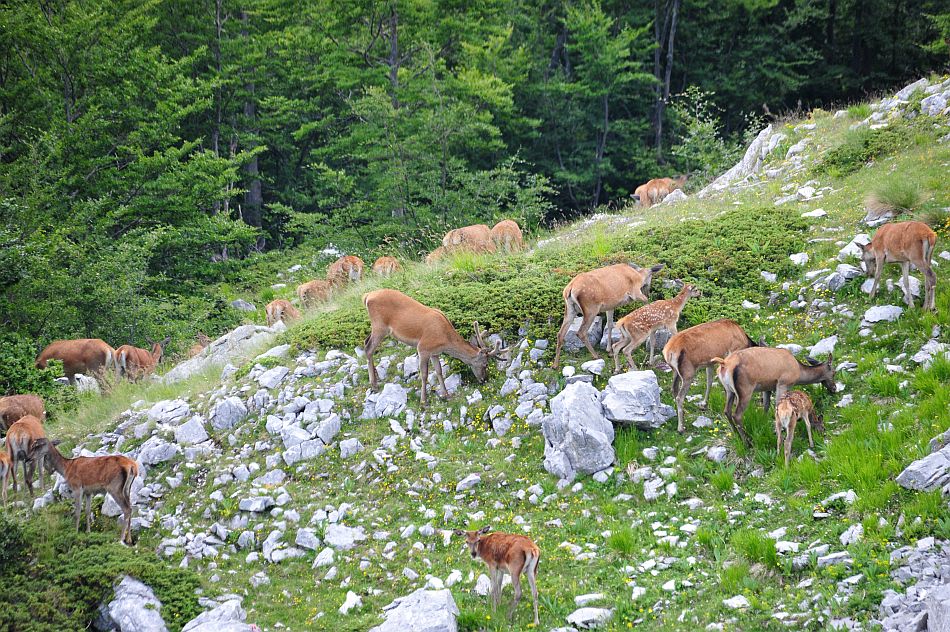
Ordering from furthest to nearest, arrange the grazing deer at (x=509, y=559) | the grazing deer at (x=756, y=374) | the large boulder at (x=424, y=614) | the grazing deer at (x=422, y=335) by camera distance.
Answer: the grazing deer at (x=422, y=335) < the grazing deer at (x=756, y=374) < the grazing deer at (x=509, y=559) < the large boulder at (x=424, y=614)

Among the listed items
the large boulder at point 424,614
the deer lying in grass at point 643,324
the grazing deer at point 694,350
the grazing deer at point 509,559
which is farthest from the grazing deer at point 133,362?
the grazing deer at point 694,350

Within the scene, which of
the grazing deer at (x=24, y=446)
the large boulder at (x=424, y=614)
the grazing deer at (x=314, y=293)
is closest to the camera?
the large boulder at (x=424, y=614)

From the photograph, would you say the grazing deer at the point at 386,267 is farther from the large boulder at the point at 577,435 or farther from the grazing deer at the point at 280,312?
the large boulder at the point at 577,435

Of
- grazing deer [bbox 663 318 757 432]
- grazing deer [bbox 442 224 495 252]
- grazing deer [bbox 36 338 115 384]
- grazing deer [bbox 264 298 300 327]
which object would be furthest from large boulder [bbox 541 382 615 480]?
grazing deer [bbox 36 338 115 384]

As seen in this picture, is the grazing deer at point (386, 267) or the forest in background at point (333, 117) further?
the forest in background at point (333, 117)

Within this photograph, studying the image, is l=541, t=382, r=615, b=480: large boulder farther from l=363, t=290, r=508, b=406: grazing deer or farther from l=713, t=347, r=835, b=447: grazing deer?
l=363, t=290, r=508, b=406: grazing deer

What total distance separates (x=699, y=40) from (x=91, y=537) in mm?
33075

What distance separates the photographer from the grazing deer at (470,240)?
53.1ft

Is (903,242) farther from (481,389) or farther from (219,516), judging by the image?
(219,516)

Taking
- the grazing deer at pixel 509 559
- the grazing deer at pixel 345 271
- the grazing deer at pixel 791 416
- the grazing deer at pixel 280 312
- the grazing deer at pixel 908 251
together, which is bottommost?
the grazing deer at pixel 280 312

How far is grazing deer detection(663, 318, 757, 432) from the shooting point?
8914 mm

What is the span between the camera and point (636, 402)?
889cm

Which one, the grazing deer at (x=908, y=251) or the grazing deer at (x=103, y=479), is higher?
the grazing deer at (x=908, y=251)

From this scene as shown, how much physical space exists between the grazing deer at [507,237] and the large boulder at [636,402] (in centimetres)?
724
